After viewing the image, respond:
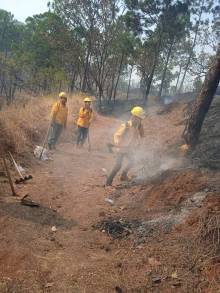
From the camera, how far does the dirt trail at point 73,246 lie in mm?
4648

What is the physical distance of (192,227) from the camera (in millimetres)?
5617

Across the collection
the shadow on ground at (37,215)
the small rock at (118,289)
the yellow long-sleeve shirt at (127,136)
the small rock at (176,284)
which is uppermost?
the yellow long-sleeve shirt at (127,136)

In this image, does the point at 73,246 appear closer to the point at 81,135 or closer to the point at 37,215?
the point at 37,215

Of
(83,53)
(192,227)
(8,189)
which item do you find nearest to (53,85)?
(83,53)

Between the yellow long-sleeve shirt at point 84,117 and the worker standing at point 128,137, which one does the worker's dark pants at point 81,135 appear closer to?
the yellow long-sleeve shirt at point 84,117

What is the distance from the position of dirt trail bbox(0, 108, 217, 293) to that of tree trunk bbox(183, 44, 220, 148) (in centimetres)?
302

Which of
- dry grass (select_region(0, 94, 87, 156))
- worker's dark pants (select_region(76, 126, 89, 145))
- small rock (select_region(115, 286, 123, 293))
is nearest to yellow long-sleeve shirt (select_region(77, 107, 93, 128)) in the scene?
worker's dark pants (select_region(76, 126, 89, 145))

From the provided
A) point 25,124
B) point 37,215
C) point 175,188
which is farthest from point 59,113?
point 37,215

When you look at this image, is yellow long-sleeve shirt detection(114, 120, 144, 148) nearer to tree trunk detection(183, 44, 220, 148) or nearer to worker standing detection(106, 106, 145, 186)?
worker standing detection(106, 106, 145, 186)


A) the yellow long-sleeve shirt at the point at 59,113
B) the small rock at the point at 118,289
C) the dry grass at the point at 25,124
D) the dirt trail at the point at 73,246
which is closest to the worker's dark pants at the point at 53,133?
the yellow long-sleeve shirt at the point at 59,113

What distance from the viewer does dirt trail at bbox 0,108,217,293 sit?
4.65 meters

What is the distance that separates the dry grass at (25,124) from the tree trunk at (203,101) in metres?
4.49

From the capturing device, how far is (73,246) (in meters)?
5.61

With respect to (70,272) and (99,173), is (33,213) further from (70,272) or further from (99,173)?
(99,173)
